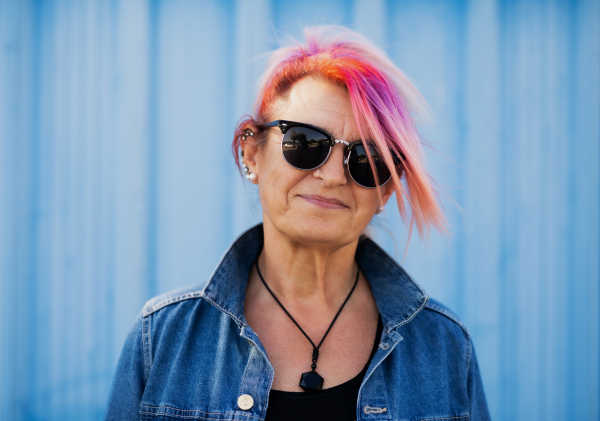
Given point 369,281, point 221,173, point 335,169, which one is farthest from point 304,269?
point 221,173

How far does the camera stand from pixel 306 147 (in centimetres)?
131

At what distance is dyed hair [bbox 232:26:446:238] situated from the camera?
4.48 feet

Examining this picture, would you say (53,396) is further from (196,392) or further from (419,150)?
(419,150)

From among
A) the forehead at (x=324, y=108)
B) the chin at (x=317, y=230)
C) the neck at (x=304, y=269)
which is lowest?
the neck at (x=304, y=269)

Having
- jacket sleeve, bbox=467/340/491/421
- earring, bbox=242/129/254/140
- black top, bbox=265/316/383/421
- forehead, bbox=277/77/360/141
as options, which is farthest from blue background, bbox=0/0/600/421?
black top, bbox=265/316/383/421

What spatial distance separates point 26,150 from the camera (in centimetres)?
208

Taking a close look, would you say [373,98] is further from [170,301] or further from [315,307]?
[170,301]

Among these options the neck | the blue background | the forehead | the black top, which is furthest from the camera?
the blue background

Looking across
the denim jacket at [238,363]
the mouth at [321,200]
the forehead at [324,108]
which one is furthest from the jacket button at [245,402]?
the forehead at [324,108]

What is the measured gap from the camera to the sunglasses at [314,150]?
4.29 feet

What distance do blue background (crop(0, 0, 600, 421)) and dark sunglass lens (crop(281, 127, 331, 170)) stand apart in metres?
0.77

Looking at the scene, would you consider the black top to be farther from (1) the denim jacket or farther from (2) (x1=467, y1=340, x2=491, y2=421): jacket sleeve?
(2) (x1=467, y1=340, x2=491, y2=421): jacket sleeve

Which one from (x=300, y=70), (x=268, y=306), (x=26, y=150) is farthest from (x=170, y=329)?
(x=26, y=150)

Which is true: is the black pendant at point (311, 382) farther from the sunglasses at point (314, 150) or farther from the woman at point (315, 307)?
the sunglasses at point (314, 150)
